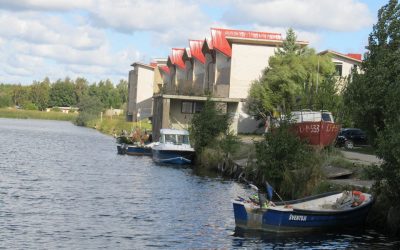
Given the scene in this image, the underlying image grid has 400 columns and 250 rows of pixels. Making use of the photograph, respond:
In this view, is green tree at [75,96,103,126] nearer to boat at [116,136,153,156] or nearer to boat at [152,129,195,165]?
boat at [116,136,153,156]

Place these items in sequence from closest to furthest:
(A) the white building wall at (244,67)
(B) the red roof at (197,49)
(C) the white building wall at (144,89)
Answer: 1. (A) the white building wall at (244,67)
2. (B) the red roof at (197,49)
3. (C) the white building wall at (144,89)

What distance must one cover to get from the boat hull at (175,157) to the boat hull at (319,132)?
1540 cm

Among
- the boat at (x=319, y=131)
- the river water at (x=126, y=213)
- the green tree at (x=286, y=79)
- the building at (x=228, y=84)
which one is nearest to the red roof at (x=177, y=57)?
the building at (x=228, y=84)

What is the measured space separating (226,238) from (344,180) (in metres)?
9.71

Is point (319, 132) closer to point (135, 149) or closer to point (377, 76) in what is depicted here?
point (377, 76)

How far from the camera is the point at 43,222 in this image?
79.6 feet

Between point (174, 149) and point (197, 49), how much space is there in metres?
38.3

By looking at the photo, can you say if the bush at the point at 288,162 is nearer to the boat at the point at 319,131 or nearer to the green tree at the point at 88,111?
the boat at the point at 319,131

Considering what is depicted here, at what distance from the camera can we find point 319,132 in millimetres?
40031

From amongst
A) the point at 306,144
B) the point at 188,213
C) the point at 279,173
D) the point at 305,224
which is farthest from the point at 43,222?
the point at 306,144

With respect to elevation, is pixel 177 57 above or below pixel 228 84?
above

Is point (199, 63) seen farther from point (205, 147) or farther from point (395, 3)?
point (395, 3)

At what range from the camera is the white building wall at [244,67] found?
75.1 m

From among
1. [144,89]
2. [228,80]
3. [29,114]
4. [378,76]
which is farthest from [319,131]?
[29,114]
